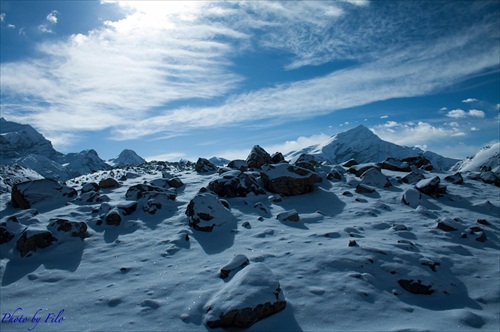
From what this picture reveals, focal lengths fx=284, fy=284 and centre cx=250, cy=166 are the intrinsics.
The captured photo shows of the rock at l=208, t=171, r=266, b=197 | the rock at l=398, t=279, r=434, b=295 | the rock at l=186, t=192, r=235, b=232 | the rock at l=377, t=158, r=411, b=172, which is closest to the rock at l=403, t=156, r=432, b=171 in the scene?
the rock at l=377, t=158, r=411, b=172

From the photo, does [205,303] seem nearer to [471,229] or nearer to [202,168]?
[471,229]

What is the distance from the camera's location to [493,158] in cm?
15225

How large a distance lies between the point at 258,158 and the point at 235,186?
5.56 m

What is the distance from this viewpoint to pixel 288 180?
13602 millimetres

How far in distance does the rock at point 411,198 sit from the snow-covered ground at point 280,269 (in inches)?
10.2

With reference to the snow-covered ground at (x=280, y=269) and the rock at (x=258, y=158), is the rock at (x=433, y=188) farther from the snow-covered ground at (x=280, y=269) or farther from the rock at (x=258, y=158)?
the rock at (x=258, y=158)

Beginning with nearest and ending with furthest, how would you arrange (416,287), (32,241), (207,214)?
1. (416,287)
2. (32,241)
3. (207,214)

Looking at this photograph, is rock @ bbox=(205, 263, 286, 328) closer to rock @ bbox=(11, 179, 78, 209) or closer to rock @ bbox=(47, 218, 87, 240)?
rock @ bbox=(47, 218, 87, 240)

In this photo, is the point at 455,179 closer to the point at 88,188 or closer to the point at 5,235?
the point at 88,188

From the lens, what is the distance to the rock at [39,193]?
1174cm

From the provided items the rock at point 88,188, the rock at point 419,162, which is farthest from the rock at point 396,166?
the rock at point 88,188

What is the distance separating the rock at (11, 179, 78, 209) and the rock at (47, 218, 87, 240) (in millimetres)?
3505

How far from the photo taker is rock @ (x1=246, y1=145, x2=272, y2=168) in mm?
18250

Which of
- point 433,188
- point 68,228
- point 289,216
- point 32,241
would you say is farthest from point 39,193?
point 433,188
